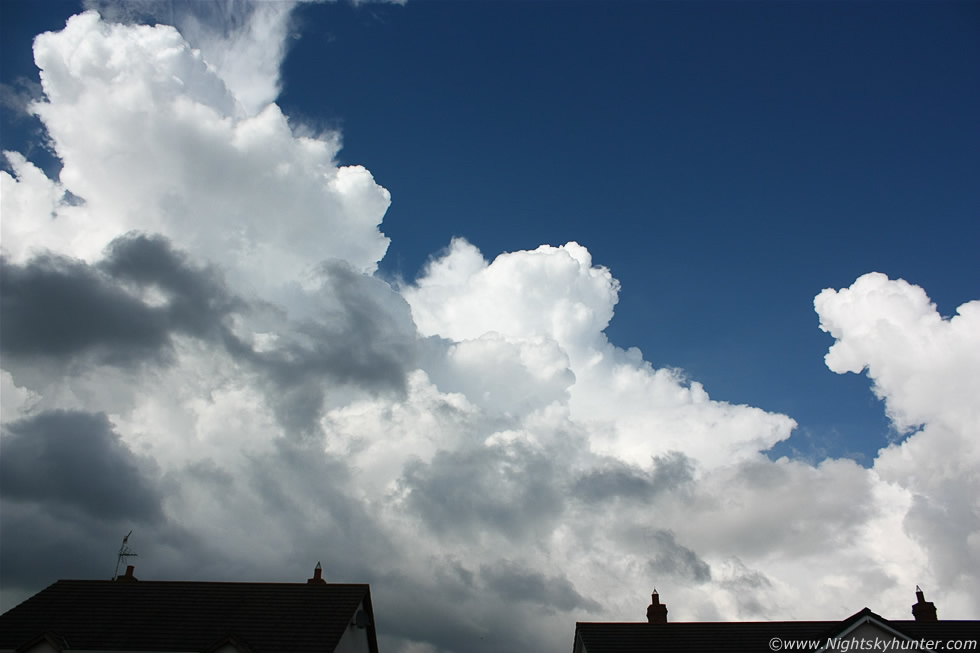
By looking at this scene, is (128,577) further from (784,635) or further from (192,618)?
(784,635)

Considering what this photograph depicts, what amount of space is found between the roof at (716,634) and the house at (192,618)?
14.2 m

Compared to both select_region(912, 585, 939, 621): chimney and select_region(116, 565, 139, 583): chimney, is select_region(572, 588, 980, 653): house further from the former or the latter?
select_region(116, 565, 139, 583): chimney

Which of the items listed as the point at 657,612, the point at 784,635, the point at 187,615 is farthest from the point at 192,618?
the point at 784,635

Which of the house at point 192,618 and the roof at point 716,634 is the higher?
the roof at point 716,634

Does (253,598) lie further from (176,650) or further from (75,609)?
(75,609)

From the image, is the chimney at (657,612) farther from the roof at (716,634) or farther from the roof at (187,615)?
the roof at (187,615)

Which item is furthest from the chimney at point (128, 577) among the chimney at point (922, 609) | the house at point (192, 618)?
the chimney at point (922, 609)

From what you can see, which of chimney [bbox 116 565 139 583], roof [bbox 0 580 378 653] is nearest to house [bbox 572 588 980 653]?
roof [bbox 0 580 378 653]

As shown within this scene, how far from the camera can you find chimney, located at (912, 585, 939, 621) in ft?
133

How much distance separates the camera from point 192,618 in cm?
3659

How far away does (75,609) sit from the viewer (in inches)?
1495

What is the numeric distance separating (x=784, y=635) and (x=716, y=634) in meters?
3.80

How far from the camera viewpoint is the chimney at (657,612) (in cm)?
4128

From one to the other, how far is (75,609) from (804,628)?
42.4 meters
